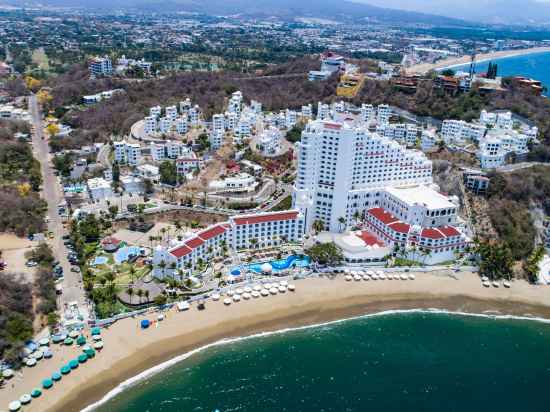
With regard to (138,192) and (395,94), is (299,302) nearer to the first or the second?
(138,192)

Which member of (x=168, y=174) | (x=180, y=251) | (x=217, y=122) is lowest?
(x=180, y=251)

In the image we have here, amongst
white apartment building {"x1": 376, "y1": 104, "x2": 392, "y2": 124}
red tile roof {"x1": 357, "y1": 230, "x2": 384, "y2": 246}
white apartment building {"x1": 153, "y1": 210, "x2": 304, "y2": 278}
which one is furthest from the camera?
white apartment building {"x1": 376, "y1": 104, "x2": 392, "y2": 124}

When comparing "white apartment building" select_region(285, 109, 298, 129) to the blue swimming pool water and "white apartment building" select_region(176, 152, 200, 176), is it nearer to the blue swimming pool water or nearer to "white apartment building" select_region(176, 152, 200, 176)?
"white apartment building" select_region(176, 152, 200, 176)

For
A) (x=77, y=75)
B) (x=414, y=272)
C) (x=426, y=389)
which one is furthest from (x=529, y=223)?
(x=77, y=75)

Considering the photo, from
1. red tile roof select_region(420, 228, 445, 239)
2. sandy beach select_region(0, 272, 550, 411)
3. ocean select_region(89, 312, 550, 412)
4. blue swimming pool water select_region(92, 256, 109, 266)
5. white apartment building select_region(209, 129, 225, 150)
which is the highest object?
white apartment building select_region(209, 129, 225, 150)

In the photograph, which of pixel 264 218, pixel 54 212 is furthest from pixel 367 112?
pixel 54 212

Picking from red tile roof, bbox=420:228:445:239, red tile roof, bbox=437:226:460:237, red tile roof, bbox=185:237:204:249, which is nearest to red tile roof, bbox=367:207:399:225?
red tile roof, bbox=420:228:445:239

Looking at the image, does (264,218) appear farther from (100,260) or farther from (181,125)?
(181,125)
